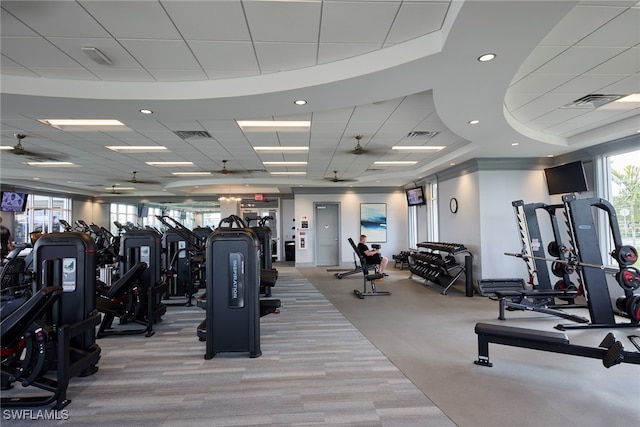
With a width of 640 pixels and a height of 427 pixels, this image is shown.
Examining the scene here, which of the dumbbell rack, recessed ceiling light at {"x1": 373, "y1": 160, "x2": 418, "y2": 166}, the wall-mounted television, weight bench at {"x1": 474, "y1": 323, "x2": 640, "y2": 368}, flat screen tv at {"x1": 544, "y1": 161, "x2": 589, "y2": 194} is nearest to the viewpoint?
weight bench at {"x1": 474, "y1": 323, "x2": 640, "y2": 368}

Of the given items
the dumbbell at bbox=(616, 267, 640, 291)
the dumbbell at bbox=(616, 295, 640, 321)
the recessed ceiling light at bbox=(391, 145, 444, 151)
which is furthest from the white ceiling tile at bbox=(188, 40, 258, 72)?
the dumbbell at bbox=(616, 295, 640, 321)

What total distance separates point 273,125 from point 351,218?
24.4ft

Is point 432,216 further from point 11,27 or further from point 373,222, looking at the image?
point 11,27

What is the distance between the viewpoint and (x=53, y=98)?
3896mm

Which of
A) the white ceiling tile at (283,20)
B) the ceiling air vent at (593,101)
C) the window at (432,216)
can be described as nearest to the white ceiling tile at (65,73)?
the white ceiling tile at (283,20)

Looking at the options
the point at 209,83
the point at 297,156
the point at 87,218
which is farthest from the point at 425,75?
the point at 87,218

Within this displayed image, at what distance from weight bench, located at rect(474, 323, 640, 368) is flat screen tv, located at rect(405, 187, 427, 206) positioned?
7.41 meters

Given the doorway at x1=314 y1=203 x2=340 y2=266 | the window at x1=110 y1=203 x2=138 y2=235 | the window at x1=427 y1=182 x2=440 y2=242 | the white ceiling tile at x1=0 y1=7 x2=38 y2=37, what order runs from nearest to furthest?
the white ceiling tile at x1=0 y1=7 x2=38 y2=37
the window at x1=427 y1=182 x2=440 y2=242
the doorway at x1=314 y1=203 x2=340 y2=266
the window at x1=110 y1=203 x2=138 y2=235

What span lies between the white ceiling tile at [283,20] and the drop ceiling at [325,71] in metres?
0.01

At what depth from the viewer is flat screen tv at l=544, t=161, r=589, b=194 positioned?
244 inches

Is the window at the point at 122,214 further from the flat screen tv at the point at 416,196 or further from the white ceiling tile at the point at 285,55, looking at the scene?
the white ceiling tile at the point at 285,55

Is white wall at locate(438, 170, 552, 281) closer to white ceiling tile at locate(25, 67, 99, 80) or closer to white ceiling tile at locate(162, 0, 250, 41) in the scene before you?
white ceiling tile at locate(162, 0, 250, 41)

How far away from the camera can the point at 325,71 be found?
11.6 ft

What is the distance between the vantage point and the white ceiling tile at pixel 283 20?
257 cm
